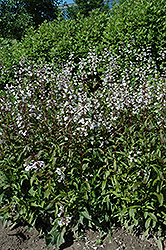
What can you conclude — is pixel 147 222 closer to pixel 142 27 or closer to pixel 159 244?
pixel 159 244

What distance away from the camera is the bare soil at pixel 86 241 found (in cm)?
309

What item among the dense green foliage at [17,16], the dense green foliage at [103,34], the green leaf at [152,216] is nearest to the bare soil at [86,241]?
the green leaf at [152,216]

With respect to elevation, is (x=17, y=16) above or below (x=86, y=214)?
above

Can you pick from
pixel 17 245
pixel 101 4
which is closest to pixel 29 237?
pixel 17 245

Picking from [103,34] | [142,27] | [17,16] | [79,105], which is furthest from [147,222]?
[17,16]

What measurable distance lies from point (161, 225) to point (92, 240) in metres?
0.93

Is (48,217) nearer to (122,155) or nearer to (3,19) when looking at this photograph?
(122,155)

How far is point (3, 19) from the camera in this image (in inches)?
487

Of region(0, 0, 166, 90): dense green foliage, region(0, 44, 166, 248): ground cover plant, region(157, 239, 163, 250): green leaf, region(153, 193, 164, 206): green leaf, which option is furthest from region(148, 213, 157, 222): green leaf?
region(0, 0, 166, 90): dense green foliage

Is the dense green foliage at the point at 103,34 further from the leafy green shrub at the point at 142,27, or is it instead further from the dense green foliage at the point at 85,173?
the dense green foliage at the point at 85,173

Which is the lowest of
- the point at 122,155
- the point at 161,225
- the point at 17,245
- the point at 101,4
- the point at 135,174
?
the point at 17,245

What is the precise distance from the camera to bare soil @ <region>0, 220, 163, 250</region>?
10.1 feet

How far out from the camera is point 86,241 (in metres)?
3.20

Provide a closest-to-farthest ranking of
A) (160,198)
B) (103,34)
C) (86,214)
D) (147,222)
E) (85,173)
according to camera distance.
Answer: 1. (160,198)
2. (147,222)
3. (86,214)
4. (85,173)
5. (103,34)
